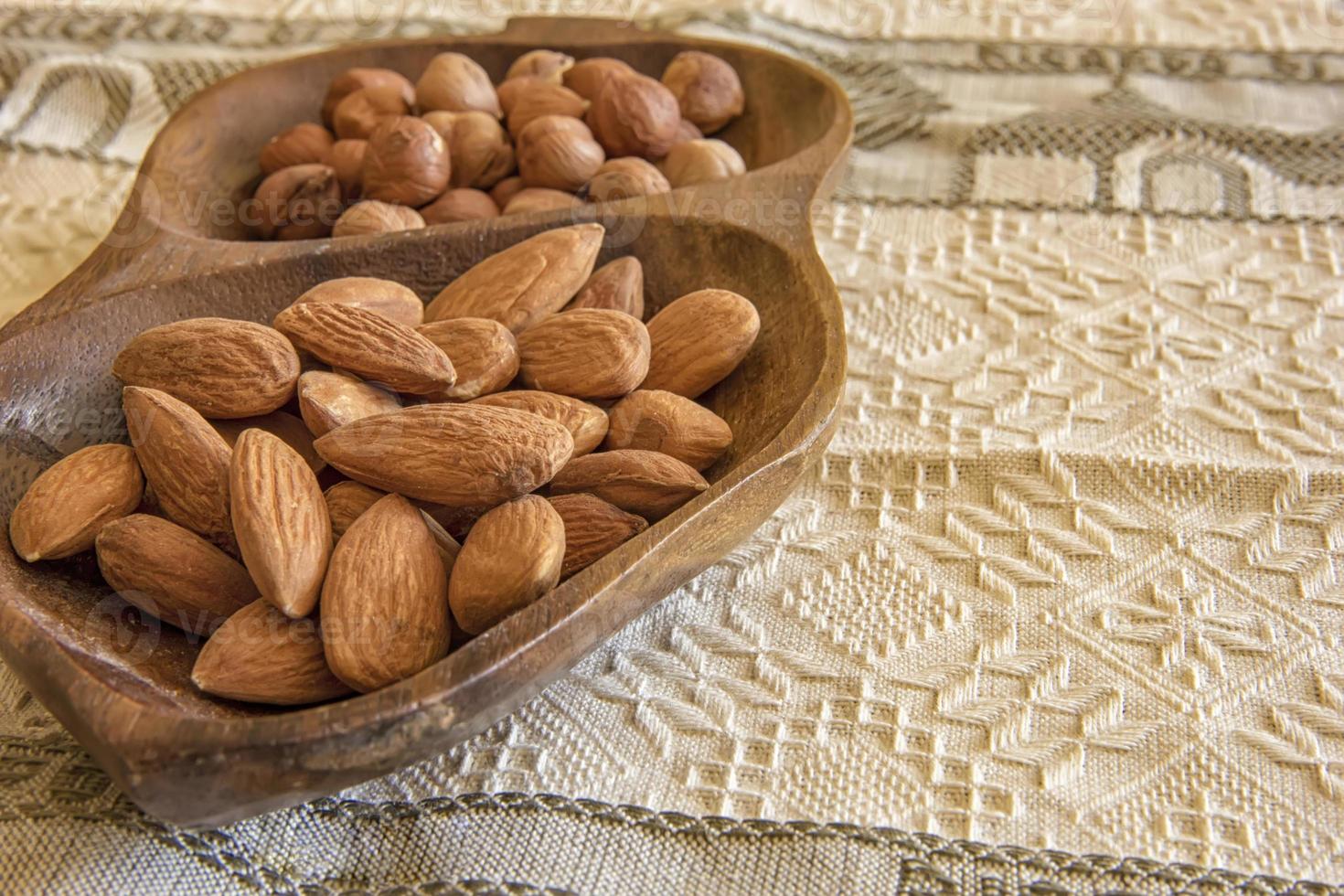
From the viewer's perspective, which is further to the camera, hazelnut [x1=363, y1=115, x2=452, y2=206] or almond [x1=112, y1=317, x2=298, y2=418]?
hazelnut [x1=363, y1=115, x2=452, y2=206]

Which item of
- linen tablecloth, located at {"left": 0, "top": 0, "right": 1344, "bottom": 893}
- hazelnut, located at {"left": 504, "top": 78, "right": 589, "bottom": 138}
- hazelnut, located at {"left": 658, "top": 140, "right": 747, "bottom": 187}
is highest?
hazelnut, located at {"left": 504, "top": 78, "right": 589, "bottom": 138}

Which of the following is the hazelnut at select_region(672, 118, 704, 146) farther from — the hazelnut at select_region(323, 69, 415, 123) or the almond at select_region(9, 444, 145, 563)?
the almond at select_region(9, 444, 145, 563)

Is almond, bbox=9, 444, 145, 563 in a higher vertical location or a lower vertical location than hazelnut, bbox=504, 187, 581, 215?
higher

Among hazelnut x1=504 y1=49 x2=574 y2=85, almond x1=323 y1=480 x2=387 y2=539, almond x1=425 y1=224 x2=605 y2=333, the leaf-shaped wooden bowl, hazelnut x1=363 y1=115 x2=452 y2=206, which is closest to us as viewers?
the leaf-shaped wooden bowl

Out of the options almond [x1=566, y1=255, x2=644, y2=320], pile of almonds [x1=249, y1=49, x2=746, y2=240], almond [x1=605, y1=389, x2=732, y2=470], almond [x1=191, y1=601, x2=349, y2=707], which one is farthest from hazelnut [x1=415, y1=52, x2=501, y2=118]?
almond [x1=191, y1=601, x2=349, y2=707]

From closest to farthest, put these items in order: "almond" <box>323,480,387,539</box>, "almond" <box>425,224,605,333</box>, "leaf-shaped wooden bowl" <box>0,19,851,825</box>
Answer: "leaf-shaped wooden bowl" <box>0,19,851,825</box>
"almond" <box>323,480,387,539</box>
"almond" <box>425,224,605,333</box>

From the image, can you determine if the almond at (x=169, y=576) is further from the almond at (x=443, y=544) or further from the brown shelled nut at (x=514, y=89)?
the brown shelled nut at (x=514, y=89)

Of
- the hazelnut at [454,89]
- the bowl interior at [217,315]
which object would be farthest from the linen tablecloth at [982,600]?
the hazelnut at [454,89]
